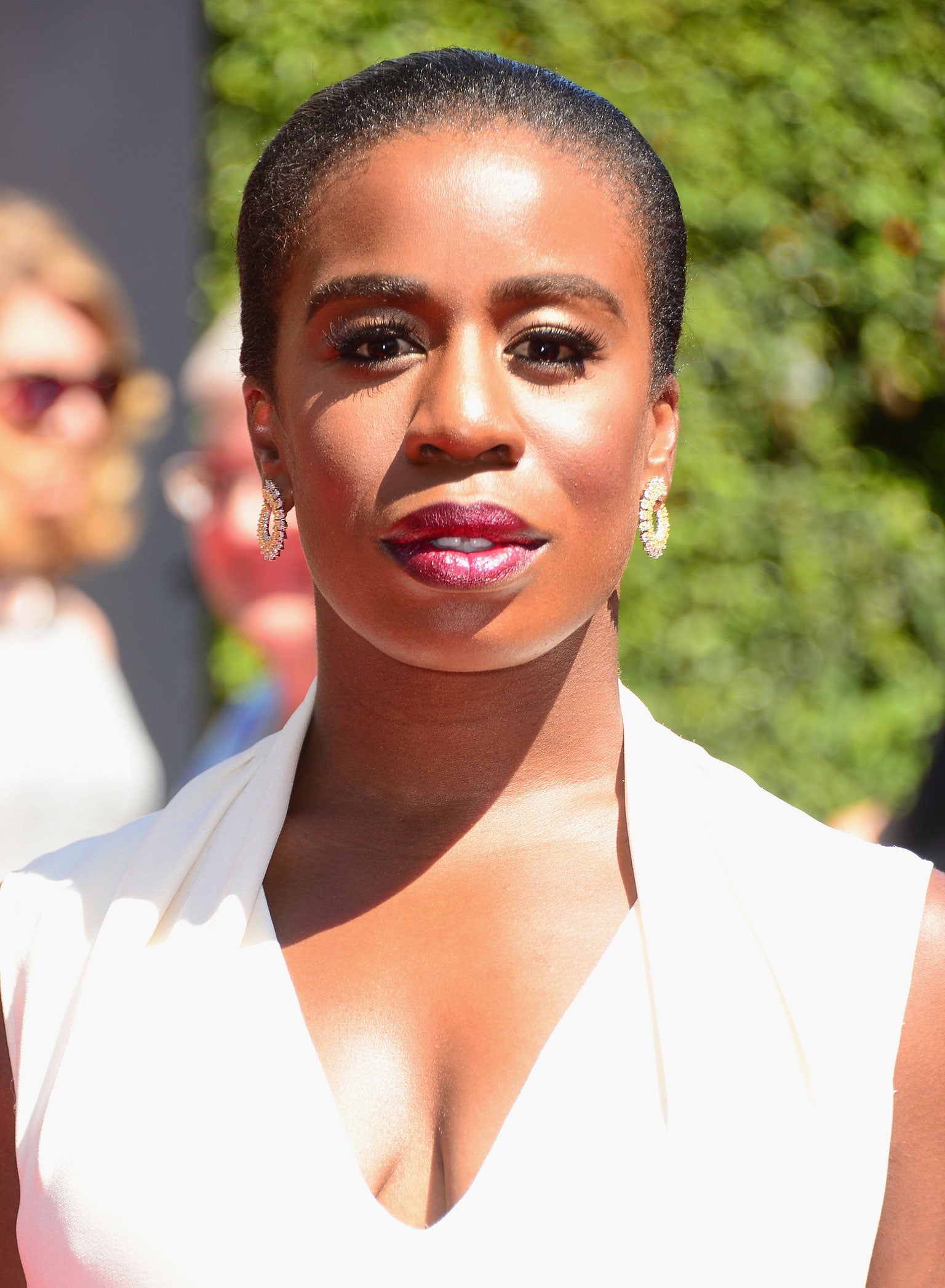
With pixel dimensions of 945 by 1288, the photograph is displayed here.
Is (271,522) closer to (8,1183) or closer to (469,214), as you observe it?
(469,214)

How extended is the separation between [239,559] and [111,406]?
0.86 meters

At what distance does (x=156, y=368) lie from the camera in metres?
5.03

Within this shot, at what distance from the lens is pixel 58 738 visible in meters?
4.11

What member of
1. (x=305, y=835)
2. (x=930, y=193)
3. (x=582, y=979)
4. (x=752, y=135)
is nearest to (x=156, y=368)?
(x=752, y=135)

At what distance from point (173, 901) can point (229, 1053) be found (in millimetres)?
273

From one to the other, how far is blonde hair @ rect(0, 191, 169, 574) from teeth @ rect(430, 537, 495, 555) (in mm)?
2975

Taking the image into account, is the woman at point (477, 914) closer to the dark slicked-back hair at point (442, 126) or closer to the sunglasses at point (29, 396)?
the dark slicked-back hair at point (442, 126)

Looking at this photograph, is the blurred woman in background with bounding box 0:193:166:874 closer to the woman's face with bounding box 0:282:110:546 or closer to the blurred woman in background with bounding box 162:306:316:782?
the woman's face with bounding box 0:282:110:546

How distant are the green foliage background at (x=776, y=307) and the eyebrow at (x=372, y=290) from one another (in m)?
3.23

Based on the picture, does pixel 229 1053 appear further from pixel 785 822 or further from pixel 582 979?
pixel 785 822

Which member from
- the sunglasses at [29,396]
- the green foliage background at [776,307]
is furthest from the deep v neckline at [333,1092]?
the green foliage background at [776,307]

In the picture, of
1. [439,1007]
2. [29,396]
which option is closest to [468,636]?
[439,1007]

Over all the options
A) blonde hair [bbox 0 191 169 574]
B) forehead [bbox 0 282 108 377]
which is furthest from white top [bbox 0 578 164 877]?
forehead [bbox 0 282 108 377]

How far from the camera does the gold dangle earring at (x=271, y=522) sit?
197 cm
